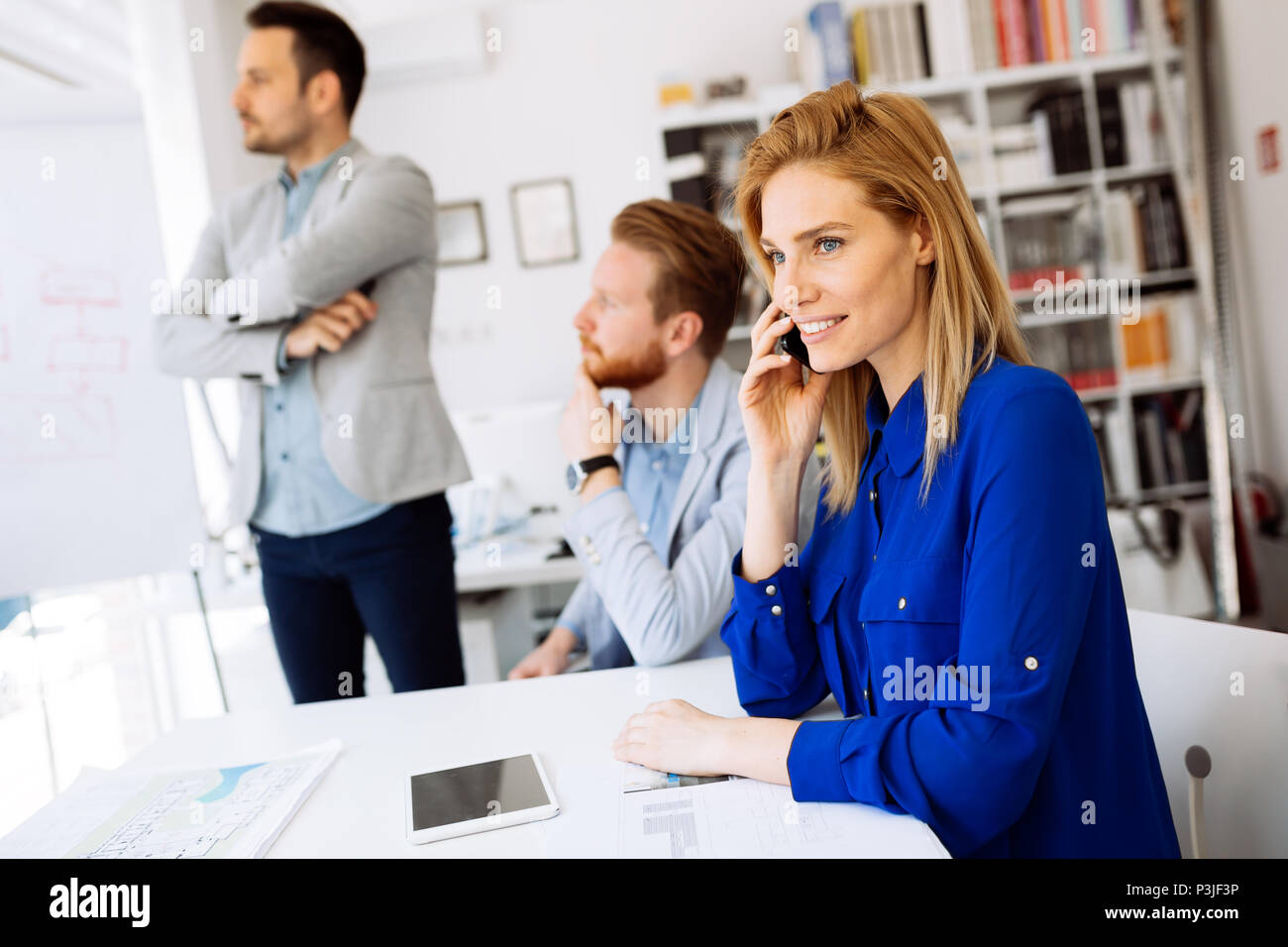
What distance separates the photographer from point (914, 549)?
0.97m

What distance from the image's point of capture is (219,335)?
69.3 inches

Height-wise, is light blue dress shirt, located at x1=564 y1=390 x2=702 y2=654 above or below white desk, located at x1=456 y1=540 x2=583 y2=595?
above

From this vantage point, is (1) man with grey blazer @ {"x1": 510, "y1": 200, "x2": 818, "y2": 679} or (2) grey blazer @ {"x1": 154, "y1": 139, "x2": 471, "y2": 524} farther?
(2) grey blazer @ {"x1": 154, "y1": 139, "x2": 471, "y2": 524}

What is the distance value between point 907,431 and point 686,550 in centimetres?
43

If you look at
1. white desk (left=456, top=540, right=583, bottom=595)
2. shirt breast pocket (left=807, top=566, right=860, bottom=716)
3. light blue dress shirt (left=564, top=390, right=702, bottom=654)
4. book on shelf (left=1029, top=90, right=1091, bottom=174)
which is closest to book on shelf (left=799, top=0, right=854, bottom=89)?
book on shelf (left=1029, top=90, right=1091, bottom=174)

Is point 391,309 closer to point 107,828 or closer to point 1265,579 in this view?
point 107,828

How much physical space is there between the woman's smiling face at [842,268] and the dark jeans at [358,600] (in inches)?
38.2

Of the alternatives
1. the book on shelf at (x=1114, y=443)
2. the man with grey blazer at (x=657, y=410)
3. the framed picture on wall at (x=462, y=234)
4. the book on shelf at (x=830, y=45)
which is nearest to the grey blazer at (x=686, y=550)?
the man with grey blazer at (x=657, y=410)

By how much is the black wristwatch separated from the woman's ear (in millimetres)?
578

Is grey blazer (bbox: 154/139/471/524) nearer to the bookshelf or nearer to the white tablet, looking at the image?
the white tablet

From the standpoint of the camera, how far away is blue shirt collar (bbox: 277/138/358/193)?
1.87 m

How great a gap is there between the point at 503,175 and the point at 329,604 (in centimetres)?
285

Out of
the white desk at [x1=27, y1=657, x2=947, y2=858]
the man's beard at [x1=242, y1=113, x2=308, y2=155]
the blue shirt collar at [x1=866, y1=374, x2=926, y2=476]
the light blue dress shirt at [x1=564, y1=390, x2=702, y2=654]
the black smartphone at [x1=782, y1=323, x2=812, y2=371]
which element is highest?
the man's beard at [x1=242, y1=113, x2=308, y2=155]
